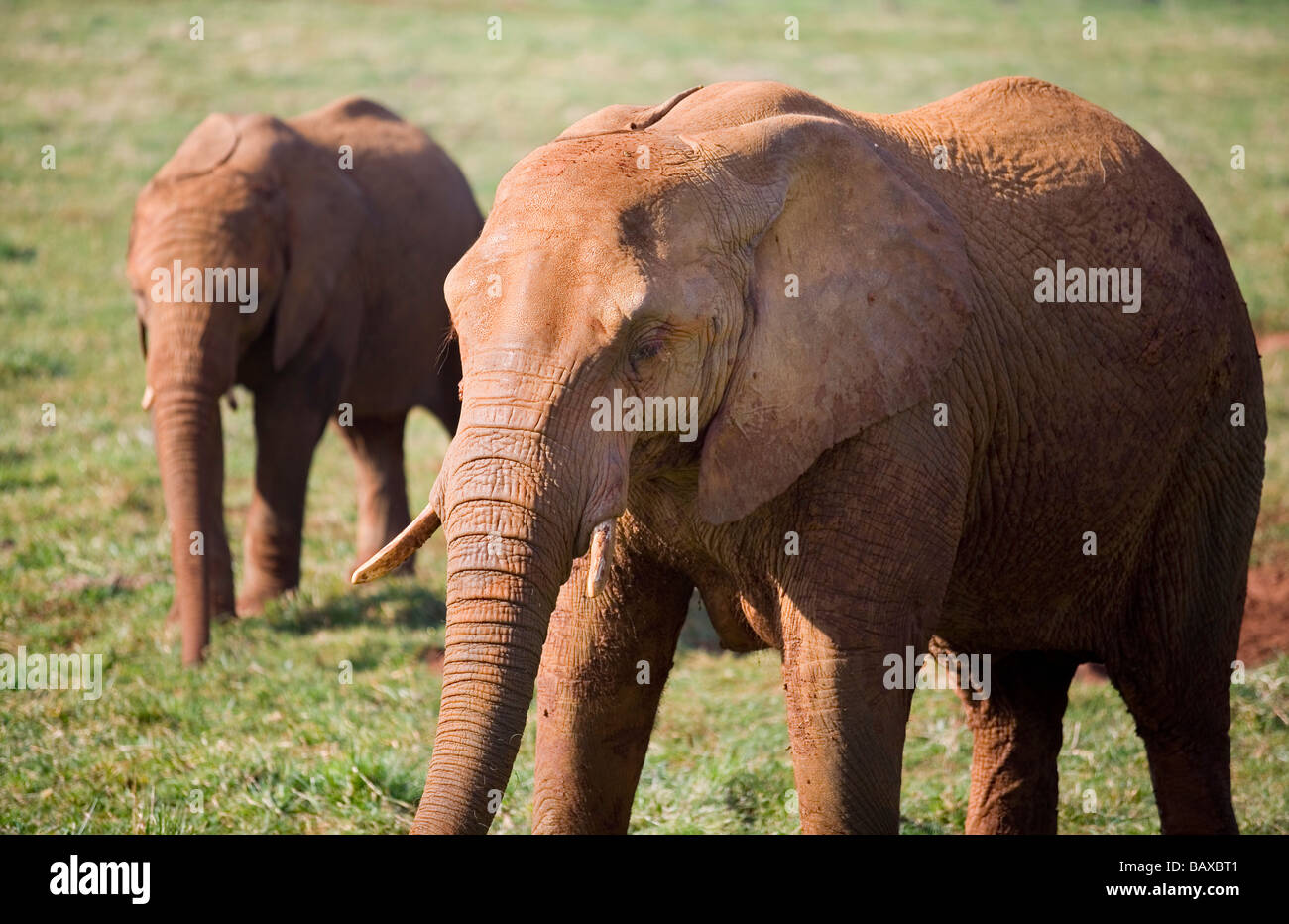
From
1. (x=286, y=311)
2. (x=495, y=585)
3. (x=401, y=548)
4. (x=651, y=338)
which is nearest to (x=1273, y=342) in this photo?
(x=286, y=311)

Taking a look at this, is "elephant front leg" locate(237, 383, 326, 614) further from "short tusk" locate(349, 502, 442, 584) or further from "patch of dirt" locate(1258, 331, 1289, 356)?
"patch of dirt" locate(1258, 331, 1289, 356)

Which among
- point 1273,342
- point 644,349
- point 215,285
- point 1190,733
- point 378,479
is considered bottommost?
point 1190,733

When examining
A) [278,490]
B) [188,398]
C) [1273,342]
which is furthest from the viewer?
[1273,342]

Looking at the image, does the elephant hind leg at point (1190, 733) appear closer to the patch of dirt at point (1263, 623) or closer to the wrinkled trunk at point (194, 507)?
the patch of dirt at point (1263, 623)

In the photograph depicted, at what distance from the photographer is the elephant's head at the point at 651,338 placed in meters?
4.12

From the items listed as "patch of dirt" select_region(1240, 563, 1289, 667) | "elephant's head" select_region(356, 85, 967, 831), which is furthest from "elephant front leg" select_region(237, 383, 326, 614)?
"patch of dirt" select_region(1240, 563, 1289, 667)

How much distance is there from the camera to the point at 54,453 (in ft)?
40.7

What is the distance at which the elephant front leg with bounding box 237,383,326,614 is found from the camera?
384 inches

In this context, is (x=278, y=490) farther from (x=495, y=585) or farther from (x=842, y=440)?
(x=495, y=585)

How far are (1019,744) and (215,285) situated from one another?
5262mm

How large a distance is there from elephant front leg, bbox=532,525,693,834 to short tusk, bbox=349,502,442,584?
770mm

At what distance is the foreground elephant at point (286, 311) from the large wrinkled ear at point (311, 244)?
0.4 inches

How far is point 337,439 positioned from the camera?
549 inches

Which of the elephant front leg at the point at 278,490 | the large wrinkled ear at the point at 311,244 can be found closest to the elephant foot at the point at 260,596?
the elephant front leg at the point at 278,490
